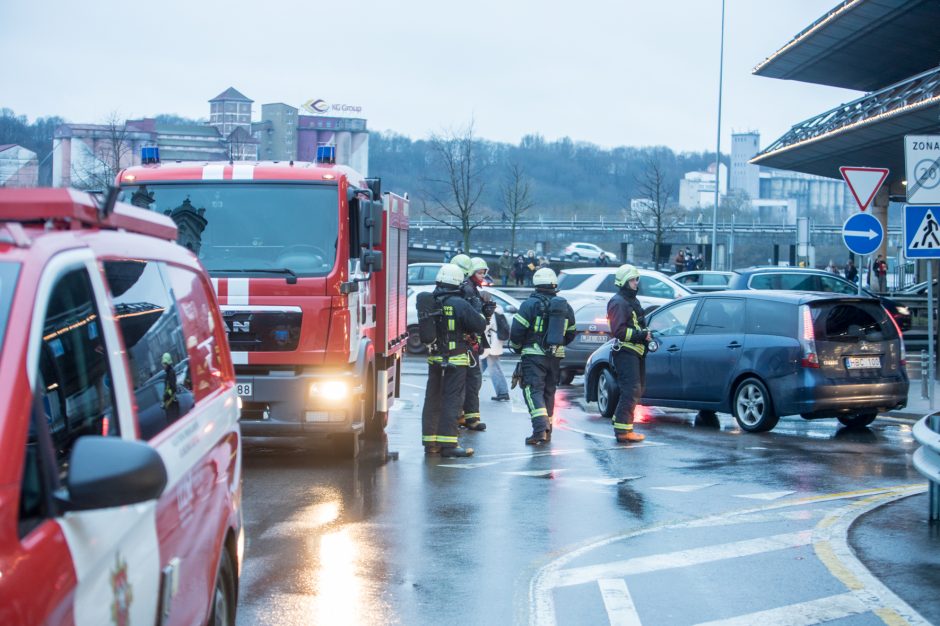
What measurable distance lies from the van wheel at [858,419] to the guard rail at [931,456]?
6.46 metres

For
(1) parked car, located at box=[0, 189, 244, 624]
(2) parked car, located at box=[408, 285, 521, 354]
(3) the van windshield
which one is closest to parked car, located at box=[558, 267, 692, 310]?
(2) parked car, located at box=[408, 285, 521, 354]

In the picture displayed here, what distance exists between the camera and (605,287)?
24219 mm

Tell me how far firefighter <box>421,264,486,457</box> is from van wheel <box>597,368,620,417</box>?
4.39m

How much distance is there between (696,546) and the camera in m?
8.10

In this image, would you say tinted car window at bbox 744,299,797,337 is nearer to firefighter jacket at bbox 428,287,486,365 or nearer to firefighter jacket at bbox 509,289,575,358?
firefighter jacket at bbox 509,289,575,358

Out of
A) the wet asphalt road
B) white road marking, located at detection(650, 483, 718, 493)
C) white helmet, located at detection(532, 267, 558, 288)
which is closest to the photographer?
the wet asphalt road

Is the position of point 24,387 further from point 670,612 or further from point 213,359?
point 670,612

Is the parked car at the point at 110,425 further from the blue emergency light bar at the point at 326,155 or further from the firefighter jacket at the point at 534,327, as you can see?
the firefighter jacket at the point at 534,327

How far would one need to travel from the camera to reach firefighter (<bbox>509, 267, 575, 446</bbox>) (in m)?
13.2

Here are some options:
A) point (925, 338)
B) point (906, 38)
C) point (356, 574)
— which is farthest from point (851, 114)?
point (356, 574)

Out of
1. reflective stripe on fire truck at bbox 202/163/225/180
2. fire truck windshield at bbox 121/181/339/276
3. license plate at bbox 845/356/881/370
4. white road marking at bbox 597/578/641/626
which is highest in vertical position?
reflective stripe on fire truck at bbox 202/163/225/180

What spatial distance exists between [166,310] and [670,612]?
3.19 meters

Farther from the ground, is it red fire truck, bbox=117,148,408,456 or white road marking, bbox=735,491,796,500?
red fire truck, bbox=117,148,408,456

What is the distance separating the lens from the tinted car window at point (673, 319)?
15.9 metres
